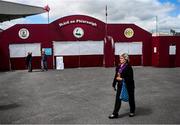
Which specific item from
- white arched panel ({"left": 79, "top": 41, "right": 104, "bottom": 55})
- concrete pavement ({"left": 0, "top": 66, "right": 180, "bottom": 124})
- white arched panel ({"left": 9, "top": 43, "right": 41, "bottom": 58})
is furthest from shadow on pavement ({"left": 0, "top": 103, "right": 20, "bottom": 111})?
white arched panel ({"left": 79, "top": 41, "right": 104, "bottom": 55})

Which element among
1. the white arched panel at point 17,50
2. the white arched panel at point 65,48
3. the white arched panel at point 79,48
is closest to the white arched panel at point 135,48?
the white arched panel at point 79,48

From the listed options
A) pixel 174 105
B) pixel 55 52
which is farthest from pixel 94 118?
pixel 55 52

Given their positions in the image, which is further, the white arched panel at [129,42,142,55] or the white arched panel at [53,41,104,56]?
the white arched panel at [129,42,142,55]

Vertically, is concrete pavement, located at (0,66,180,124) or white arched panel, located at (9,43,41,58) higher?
white arched panel, located at (9,43,41,58)

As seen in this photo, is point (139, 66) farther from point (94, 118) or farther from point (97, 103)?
point (94, 118)

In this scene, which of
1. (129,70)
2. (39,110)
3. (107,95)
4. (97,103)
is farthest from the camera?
(107,95)

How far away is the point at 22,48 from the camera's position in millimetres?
26156

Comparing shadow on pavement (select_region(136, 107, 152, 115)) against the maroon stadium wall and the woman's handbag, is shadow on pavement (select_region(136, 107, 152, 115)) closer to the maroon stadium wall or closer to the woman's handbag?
the woman's handbag

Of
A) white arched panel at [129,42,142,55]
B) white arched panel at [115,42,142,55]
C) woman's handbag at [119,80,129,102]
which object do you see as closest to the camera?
woman's handbag at [119,80,129,102]

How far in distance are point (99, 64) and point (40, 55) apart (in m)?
5.11

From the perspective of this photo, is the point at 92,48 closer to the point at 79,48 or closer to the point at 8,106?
the point at 79,48

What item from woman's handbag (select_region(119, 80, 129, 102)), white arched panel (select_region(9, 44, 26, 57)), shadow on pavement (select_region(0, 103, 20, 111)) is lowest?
shadow on pavement (select_region(0, 103, 20, 111))

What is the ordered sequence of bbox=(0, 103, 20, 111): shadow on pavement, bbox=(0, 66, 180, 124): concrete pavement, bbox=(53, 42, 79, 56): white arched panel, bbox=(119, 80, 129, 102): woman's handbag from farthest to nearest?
1. bbox=(53, 42, 79, 56): white arched panel
2. bbox=(0, 103, 20, 111): shadow on pavement
3. bbox=(0, 66, 180, 124): concrete pavement
4. bbox=(119, 80, 129, 102): woman's handbag

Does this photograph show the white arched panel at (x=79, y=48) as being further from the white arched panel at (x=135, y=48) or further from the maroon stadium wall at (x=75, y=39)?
the white arched panel at (x=135, y=48)
